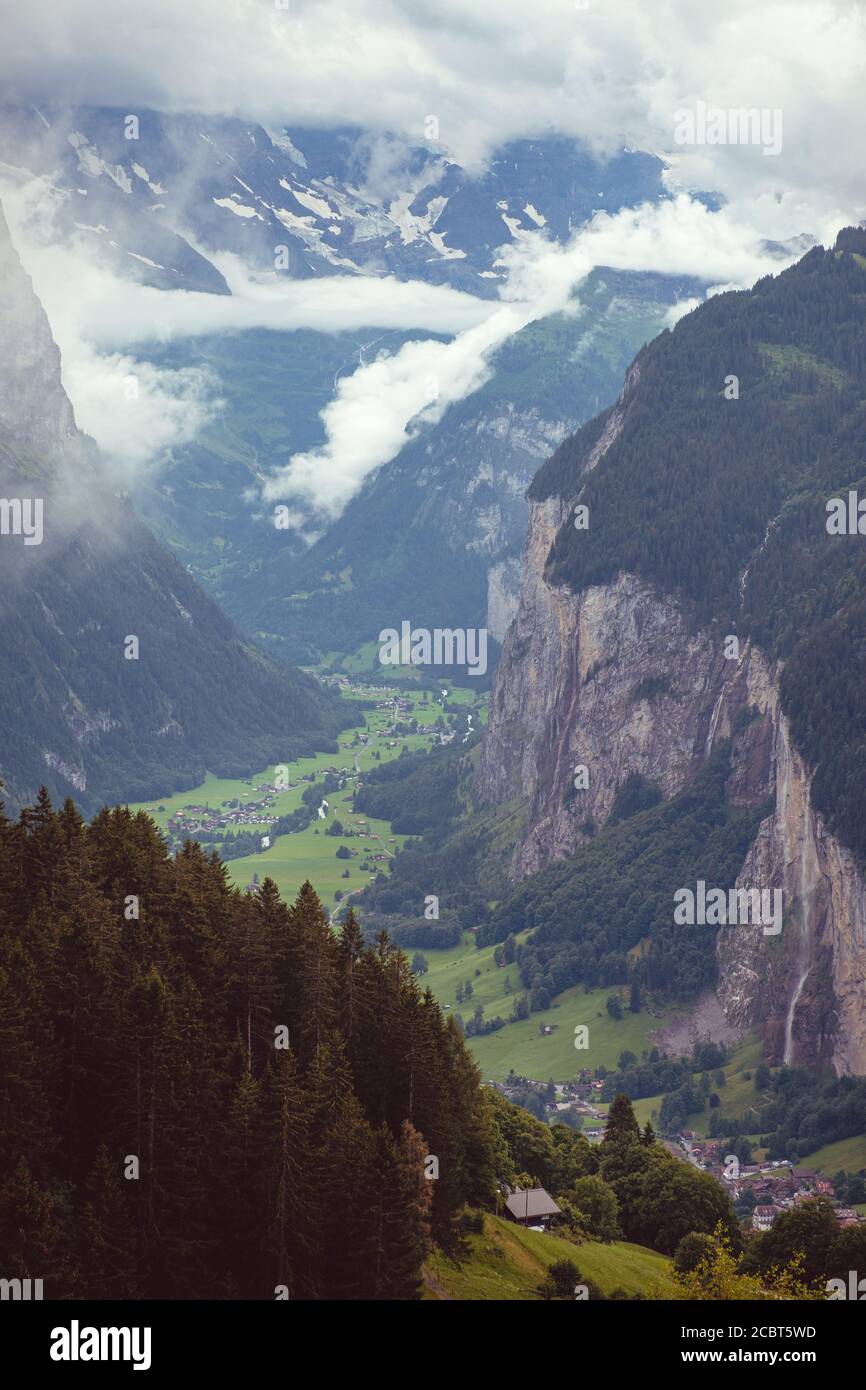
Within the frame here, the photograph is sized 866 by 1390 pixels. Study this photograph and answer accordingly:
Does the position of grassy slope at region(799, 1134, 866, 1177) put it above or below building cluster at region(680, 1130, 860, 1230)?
above

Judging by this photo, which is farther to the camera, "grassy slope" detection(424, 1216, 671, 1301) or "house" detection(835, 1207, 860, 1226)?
"house" detection(835, 1207, 860, 1226)

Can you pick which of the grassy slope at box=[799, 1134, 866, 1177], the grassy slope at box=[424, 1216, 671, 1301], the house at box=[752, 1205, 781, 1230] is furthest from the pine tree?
the grassy slope at box=[799, 1134, 866, 1177]

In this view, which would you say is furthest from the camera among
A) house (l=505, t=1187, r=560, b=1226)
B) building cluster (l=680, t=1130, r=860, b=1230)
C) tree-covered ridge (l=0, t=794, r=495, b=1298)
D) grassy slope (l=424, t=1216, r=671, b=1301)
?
building cluster (l=680, t=1130, r=860, b=1230)

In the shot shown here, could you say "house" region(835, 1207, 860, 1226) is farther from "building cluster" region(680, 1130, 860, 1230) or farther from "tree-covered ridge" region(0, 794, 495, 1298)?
"tree-covered ridge" region(0, 794, 495, 1298)

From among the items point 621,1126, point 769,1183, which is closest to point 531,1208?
point 621,1126

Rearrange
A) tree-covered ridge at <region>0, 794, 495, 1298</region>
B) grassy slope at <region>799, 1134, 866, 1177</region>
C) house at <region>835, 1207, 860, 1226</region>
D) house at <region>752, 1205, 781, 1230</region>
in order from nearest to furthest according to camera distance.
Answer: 1. tree-covered ridge at <region>0, 794, 495, 1298</region>
2. house at <region>835, 1207, 860, 1226</region>
3. house at <region>752, 1205, 781, 1230</region>
4. grassy slope at <region>799, 1134, 866, 1177</region>
